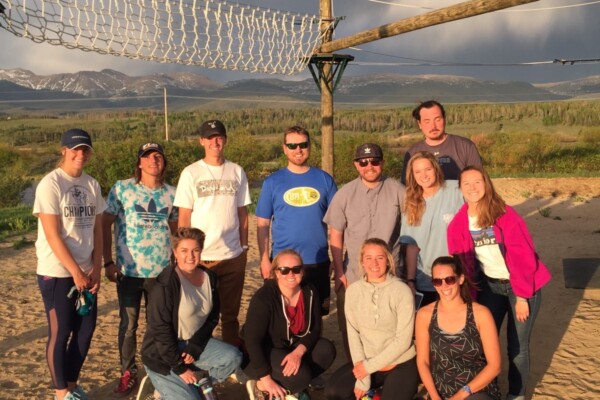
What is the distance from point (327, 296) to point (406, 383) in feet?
3.68

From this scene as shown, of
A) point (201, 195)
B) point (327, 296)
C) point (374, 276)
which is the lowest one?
point (327, 296)

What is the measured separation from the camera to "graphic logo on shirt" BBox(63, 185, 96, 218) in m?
3.75

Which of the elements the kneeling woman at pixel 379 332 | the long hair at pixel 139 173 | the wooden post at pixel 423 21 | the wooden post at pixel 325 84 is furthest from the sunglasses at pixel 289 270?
the wooden post at pixel 325 84

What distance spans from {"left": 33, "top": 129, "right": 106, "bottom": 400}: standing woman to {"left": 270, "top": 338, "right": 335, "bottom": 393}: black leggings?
1.38m

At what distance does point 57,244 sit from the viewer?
12.0 feet

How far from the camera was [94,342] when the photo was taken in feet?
18.8

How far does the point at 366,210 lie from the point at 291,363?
1238 mm

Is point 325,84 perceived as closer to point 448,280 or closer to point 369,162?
point 369,162

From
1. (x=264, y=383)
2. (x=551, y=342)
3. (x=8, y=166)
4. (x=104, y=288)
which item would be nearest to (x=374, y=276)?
(x=264, y=383)

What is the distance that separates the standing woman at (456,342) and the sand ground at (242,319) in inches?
43.8

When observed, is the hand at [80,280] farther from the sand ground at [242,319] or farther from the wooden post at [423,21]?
the wooden post at [423,21]

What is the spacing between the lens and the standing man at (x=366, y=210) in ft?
13.3

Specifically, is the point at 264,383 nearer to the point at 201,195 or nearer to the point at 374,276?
the point at 374,276

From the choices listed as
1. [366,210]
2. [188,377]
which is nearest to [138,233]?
[188,377]
